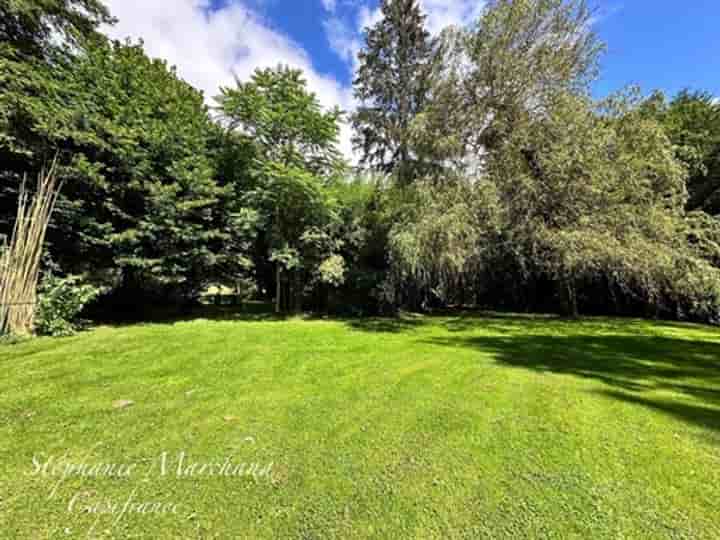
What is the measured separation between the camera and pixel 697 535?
5.32ft

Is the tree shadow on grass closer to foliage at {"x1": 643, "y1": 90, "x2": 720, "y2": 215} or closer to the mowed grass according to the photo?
the mowed grass

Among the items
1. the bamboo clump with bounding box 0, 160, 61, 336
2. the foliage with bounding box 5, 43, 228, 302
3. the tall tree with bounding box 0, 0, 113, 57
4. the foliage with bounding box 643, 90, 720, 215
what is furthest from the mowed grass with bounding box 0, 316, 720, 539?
the foliage with bounding box 643, 90, 720, 215

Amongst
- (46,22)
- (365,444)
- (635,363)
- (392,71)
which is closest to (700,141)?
(392,71)

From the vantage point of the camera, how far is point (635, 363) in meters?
4.83

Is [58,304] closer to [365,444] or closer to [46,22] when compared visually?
[46,22]

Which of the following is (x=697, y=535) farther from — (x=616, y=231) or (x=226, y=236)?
(x=226, y=236)

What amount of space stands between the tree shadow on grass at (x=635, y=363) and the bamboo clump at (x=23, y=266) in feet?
26.3

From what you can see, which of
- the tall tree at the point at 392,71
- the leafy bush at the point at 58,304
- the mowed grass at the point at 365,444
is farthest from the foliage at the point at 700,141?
the leafy bush at the point at 58,304

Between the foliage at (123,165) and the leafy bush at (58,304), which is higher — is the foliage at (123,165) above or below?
above

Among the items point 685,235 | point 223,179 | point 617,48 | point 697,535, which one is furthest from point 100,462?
point 617,48

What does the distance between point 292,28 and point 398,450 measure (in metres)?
12.9

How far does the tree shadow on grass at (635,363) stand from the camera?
3314 mm

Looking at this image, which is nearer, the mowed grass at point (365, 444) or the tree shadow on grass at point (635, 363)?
the mowed grass at point (365, 444)

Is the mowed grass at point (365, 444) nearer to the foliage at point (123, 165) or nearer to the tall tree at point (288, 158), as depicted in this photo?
the foliage at point (123, 165)
